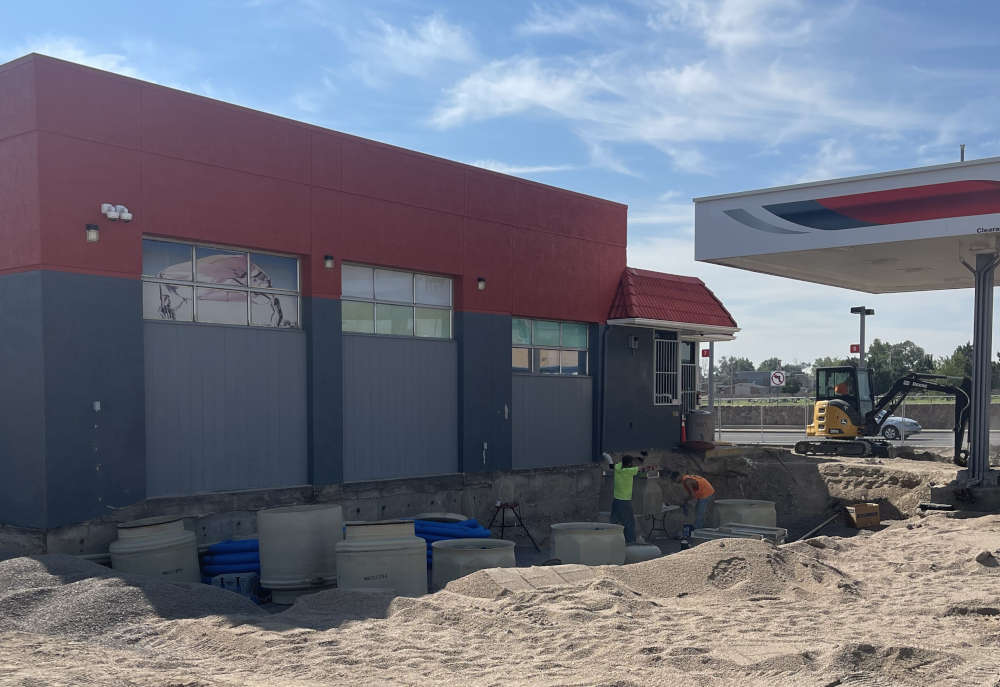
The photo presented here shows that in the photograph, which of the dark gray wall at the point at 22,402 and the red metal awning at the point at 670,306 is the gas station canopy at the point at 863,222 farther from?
the dark gray wall at the point at 22,402

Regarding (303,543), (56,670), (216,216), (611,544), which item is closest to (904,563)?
(611,544)

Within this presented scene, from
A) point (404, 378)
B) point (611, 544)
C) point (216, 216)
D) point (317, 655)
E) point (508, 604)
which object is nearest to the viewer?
point (317, 655)

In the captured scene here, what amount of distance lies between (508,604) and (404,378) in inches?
342

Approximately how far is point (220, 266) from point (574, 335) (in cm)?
984

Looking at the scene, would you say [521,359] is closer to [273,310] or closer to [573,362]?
[573,362]

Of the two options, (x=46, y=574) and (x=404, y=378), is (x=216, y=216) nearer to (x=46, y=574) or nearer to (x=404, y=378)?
(x=404, y=378)

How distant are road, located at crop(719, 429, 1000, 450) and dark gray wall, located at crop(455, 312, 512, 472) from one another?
17.3 m

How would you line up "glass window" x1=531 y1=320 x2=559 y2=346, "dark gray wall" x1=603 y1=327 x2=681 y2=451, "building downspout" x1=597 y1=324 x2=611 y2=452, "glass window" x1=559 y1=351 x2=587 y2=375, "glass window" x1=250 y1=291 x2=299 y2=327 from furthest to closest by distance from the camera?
1. "dark gray wall" x1=603 y1=327 x2=681 y2=451
2. "building downspout" x1=597 y1=324 x2=611 y2=452
3. "glass window" x1=559 y1=351 x2=587 y2=375
4. "glass window" x1=531 y1=320 x2=559 y2=346
5. "glass window" x1=250 y1=291 x2=299 y2=327

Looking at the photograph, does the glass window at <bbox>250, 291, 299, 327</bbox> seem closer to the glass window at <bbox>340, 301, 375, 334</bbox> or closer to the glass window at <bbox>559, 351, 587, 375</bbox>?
the glass window at <bbox>340, 301, 375, 334</bbox>

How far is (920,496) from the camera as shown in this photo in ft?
69.0

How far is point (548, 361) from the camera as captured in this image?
2114 centimetres

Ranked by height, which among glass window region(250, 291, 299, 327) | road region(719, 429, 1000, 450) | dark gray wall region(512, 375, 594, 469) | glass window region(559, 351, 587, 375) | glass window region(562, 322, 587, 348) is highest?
glass window region(250, 291, 299, 327)

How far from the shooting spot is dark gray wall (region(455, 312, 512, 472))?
18641mm

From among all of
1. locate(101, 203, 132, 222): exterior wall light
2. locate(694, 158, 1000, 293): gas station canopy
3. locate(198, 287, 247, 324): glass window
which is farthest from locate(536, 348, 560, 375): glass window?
locate(101, 203, 132, 222): exterior wall light
